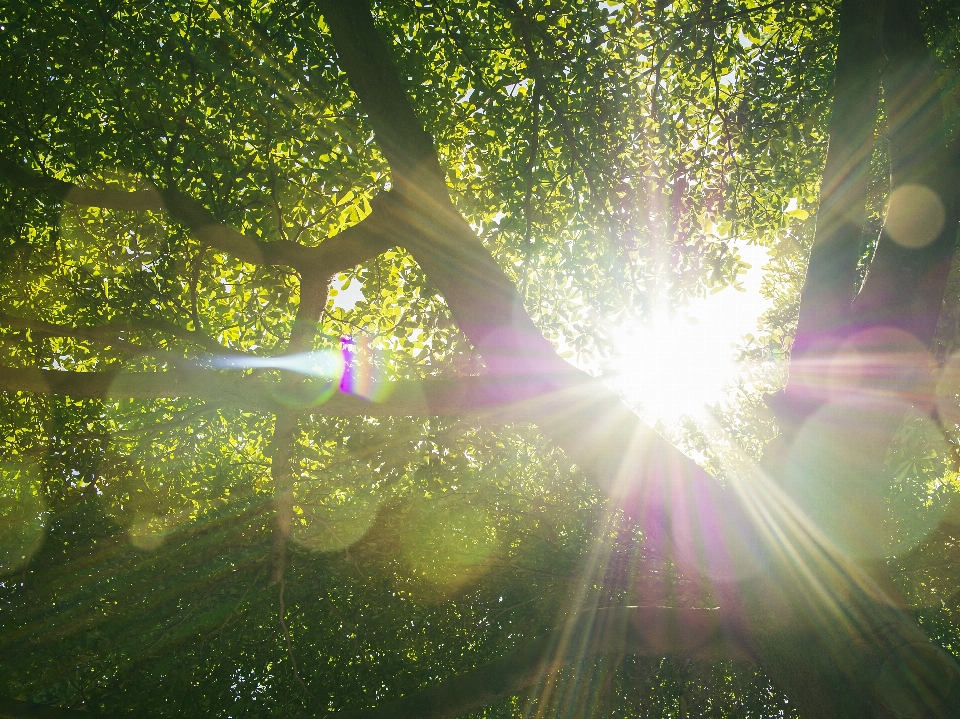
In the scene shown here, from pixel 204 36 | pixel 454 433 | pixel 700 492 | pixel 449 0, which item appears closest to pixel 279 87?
pixel 204 36

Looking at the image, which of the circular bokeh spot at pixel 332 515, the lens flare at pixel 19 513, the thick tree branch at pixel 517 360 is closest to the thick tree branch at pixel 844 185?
the thick tree branch at pixel 517 360

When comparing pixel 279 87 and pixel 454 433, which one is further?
pixel 454 433

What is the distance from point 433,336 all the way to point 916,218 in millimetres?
6450

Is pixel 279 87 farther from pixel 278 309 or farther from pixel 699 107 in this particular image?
pixel 699 107

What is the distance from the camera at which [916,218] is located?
4.37 m

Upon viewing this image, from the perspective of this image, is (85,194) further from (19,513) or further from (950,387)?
(950,387)

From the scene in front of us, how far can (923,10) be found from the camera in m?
6.04

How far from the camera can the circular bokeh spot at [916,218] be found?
433 centimetres

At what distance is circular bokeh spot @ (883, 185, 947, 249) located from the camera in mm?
4332

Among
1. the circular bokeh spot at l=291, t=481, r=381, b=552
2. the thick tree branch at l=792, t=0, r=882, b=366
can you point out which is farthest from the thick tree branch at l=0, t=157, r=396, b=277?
the thick tree branch at l=792, t=0, r=882, b=366

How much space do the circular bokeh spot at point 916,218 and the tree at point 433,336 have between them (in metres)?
0.02

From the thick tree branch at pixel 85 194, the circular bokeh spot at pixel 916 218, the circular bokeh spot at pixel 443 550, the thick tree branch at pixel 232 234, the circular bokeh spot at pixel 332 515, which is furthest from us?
the circular bokeh spot at pixel 443 550

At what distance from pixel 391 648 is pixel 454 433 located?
329 cm

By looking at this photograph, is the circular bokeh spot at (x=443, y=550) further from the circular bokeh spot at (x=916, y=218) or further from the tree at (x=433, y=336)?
the circular bokeh spot at (x=916, y=218)
